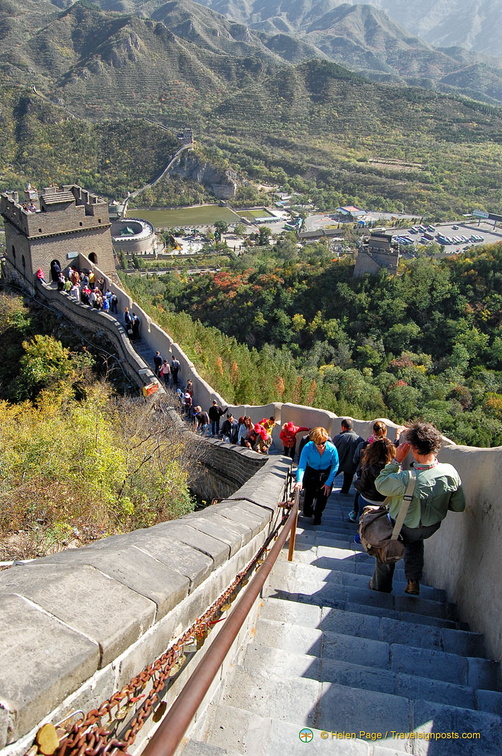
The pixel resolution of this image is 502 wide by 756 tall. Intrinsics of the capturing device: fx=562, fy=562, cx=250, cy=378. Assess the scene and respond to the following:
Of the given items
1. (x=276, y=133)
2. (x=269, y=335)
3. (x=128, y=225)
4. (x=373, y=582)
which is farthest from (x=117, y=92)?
(x=373, y=582)

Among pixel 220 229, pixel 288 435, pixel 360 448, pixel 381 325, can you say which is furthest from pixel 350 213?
pixel 360 448

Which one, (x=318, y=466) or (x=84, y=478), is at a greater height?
(x=318, y=466)

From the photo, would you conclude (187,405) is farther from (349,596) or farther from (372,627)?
(372,627)

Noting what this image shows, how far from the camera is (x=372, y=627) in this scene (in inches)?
136

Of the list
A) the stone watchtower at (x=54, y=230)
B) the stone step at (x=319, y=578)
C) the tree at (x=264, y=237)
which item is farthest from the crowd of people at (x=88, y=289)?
the tree at (x=264, y=237)

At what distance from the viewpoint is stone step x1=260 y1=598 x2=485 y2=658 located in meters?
3.27

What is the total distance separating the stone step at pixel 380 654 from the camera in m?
2.94

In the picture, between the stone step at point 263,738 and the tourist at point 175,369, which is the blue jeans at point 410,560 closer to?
the stone step at point 263,738

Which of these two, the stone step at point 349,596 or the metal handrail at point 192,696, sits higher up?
the metal handrail at point 192,696

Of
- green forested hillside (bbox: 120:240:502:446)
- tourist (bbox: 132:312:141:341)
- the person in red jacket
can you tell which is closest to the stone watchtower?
green forested hillside (bbox: 120:240:502:446)

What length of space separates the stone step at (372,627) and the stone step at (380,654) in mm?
108

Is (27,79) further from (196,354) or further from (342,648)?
(342,648)

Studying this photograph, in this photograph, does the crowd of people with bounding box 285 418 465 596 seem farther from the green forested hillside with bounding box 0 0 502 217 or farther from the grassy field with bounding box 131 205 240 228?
the green forested hillside with bounding box 0 0 502 217

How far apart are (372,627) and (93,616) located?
7.05ft
